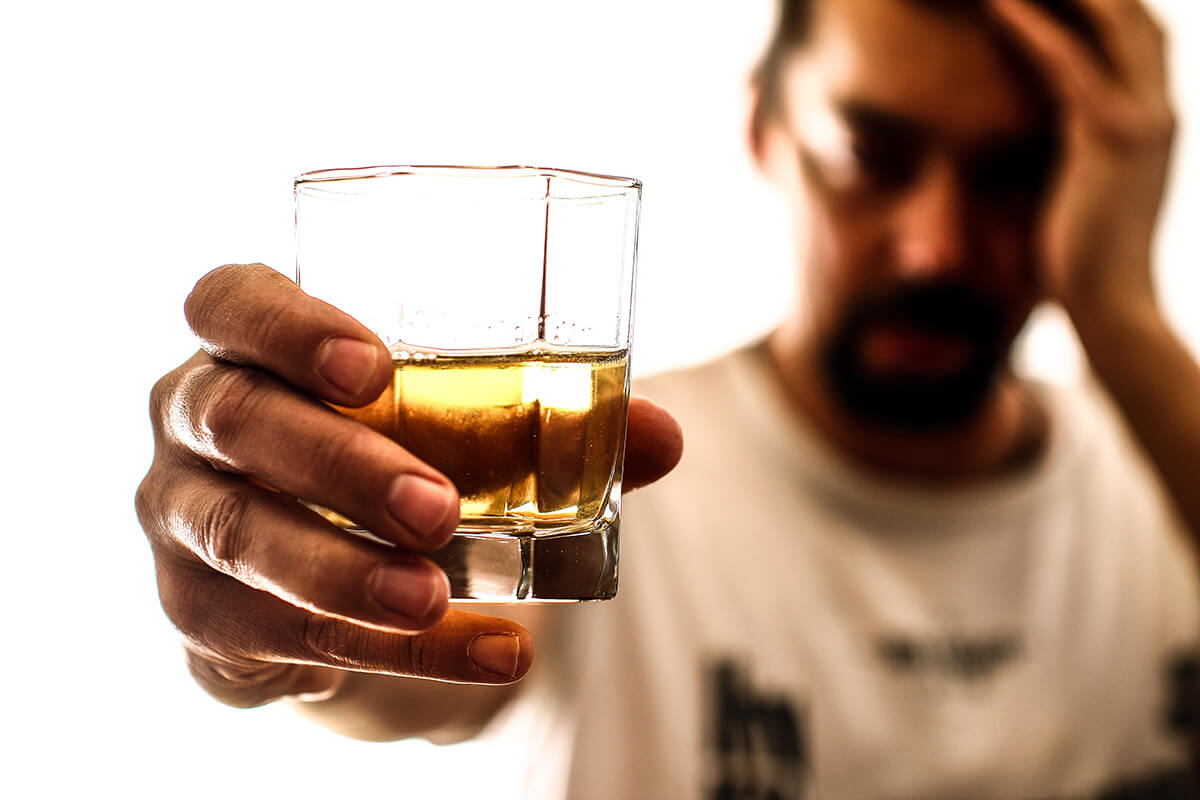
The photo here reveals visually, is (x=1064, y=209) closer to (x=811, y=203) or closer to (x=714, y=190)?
(x=811, y=203)

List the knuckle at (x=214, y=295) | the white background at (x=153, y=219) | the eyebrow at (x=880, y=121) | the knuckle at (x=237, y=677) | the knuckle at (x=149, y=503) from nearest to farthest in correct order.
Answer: the knuckle at (x=214, y=295), the knuckle at (x=149, y=503), the knuckle at (x=237, y=677), the white background at (x=153, y=219), the eyebrow at (x=880, y=121)

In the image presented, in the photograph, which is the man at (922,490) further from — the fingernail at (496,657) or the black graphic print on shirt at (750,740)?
the fingernail at (496,657)

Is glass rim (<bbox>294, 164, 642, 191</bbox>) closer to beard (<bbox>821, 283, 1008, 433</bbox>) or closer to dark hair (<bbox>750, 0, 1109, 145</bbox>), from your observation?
beard (<bbox>821, 283, 1008, 433</bbox>)

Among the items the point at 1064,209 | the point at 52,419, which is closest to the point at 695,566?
the point at 1064,209

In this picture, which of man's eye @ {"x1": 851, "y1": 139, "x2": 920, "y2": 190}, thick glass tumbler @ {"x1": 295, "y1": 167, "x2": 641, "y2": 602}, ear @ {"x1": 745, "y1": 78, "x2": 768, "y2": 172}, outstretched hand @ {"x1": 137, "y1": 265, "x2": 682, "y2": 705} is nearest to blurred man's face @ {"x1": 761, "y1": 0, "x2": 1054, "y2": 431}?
man's eye @ {"x1": 851, "y1": 139, "x2": 920, "y2": 190}

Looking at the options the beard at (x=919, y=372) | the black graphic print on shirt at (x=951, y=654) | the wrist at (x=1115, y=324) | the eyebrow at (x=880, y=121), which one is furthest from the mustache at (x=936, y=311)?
the black graphic print on shirt at (x=951, y=654)

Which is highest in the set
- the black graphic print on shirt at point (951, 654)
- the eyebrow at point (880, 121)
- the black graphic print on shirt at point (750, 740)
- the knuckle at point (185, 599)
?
the eyebrow at point (880, 121)

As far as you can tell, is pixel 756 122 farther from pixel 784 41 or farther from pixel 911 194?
pixel 911 194

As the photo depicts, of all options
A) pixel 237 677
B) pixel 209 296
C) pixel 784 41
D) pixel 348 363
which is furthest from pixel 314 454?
pixel 784 41
